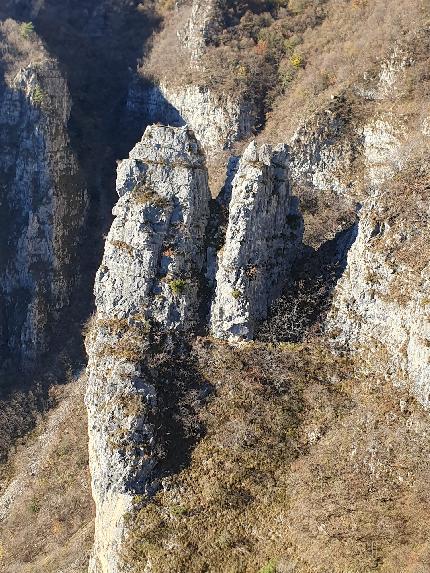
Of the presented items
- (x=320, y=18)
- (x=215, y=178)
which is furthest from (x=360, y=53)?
(x=215, y=178)

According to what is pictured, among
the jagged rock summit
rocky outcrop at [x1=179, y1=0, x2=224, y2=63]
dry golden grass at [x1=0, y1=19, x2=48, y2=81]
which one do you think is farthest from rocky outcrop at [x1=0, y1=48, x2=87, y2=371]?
the jagged rock summit

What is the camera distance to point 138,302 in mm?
33375

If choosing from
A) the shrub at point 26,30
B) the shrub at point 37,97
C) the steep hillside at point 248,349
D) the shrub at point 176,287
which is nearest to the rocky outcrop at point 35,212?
the shrub at point 37,97

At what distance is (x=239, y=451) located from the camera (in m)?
28.8

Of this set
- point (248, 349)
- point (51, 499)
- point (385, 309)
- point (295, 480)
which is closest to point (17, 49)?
point (51, 499)

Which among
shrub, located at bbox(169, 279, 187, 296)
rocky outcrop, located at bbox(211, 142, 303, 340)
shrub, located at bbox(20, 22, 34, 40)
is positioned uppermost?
shrub, located at bbox(20, 22, 34, 40)

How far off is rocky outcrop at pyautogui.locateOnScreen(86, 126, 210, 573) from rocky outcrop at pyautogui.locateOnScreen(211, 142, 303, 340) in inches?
76.7

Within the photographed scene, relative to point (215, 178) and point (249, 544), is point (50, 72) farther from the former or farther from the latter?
point (249, 544)

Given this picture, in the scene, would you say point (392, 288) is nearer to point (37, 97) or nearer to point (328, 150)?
point (328, 150)

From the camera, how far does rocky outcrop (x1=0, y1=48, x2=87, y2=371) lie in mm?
56250

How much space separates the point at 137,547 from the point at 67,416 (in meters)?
22.9

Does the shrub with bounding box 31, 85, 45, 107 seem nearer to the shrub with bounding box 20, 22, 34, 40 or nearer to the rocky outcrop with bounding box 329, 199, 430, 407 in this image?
the shrub with bounding box 20, 22, 34, 40

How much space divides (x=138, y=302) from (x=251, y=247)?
24.3 feet

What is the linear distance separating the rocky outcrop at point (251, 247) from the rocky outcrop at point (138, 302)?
195cm
